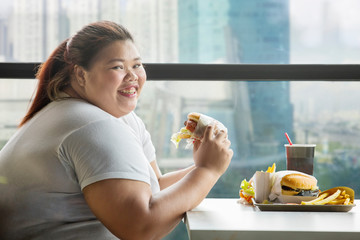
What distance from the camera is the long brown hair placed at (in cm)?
135

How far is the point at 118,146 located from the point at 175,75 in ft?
2.98

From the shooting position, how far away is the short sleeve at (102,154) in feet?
3.60

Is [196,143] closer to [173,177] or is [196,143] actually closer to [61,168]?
[173,177]

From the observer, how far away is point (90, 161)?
1.11 meters

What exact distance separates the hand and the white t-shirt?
0.60ft

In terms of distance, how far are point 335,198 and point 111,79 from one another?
80cm

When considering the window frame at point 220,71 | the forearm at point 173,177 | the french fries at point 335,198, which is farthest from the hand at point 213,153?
the window frame at point 220,71

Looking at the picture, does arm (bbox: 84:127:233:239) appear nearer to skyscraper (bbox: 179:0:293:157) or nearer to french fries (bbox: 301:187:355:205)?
french fries (bbox: 301:187:355:205)

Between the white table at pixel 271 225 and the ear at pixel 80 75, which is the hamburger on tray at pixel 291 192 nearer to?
the white table at pixel 271 225

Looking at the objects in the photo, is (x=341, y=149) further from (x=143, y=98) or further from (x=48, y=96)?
(x=48, y=96)

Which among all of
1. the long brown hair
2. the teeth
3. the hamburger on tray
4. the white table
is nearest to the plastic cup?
the hamburger on tray

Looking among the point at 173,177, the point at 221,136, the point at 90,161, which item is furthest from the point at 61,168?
the point at 173,177

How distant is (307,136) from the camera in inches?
81.8

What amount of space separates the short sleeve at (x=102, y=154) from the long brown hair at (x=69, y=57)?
261 millimetres
